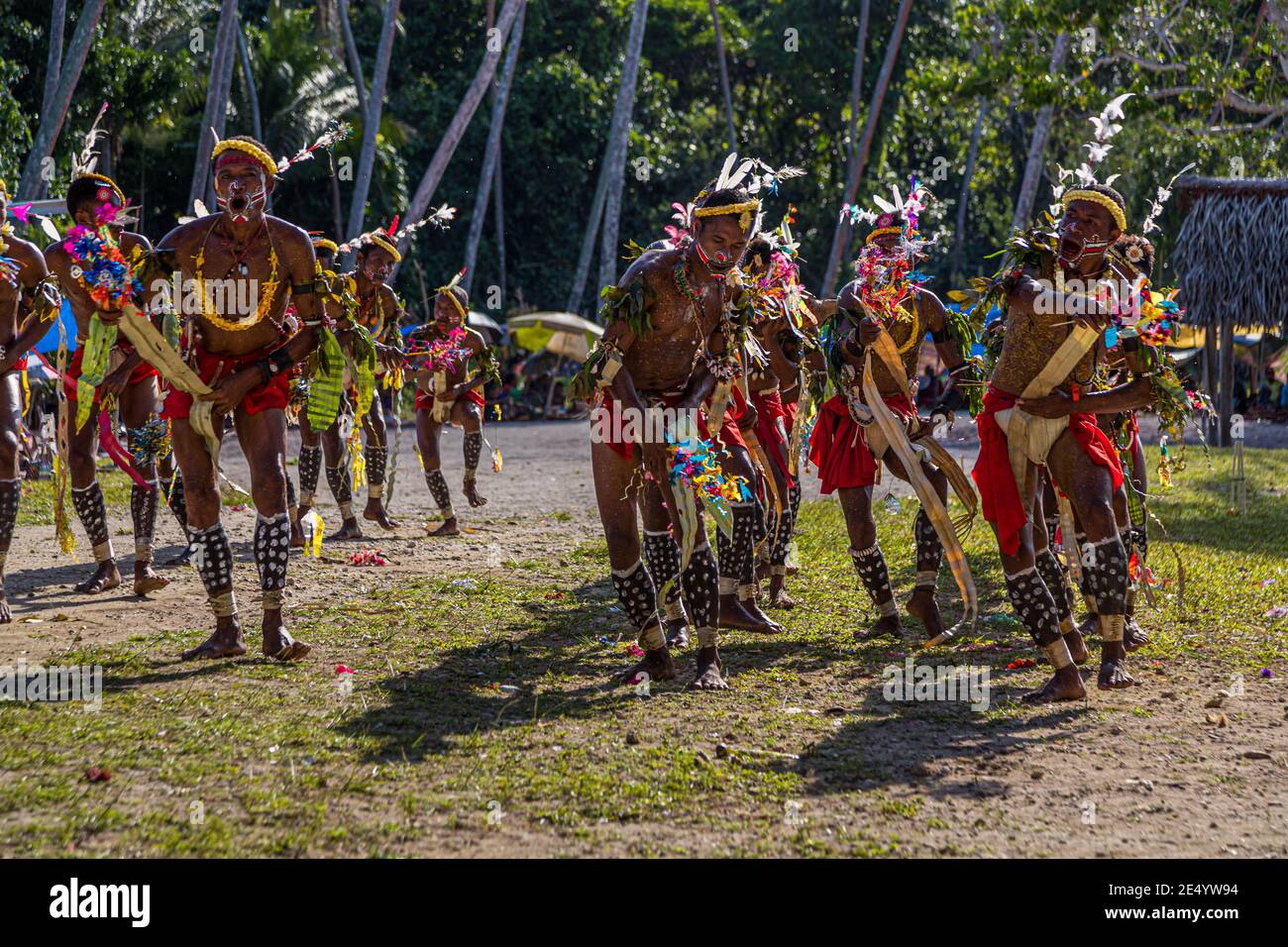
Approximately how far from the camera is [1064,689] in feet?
21.1

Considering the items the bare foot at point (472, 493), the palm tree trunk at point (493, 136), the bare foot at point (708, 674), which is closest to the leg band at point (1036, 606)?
the bare foot at point (708, 674)

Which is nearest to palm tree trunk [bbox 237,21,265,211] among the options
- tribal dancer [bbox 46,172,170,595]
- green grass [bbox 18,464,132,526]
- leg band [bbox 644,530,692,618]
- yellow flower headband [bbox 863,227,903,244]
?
green grass [bbox 18,464,132,526]

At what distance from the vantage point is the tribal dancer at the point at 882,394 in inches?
306

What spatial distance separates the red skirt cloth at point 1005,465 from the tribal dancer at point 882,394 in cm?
Answer: 92

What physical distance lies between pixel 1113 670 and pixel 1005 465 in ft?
3.46

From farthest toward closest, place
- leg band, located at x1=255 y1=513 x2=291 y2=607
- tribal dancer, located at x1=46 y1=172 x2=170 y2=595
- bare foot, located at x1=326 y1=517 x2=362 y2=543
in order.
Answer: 1. bare foot, located at x1=326 y1=517 x2=362 y2=543
2. tribal dancer, located at x1=46 y1=172 x2=170 y2=595
3. leg band, located at x1=255 y1=513 x2=291 y2=607

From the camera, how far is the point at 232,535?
37.7 feet

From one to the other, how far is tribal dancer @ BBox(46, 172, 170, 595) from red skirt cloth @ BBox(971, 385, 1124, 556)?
4.46 meters

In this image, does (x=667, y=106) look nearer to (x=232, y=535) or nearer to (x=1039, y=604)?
(x=232, y=535)

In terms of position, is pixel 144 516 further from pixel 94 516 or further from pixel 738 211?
pixel 738 211

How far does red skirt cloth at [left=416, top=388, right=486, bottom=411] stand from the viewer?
12.4 metres

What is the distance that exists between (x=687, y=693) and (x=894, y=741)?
1.07 m

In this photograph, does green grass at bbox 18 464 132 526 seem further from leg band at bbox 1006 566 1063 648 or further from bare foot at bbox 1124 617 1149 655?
bare foot at bbox 1124 617 1149 655

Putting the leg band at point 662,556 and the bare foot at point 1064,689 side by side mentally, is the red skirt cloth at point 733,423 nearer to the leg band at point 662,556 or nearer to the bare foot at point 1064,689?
the leg band at point 662,556
